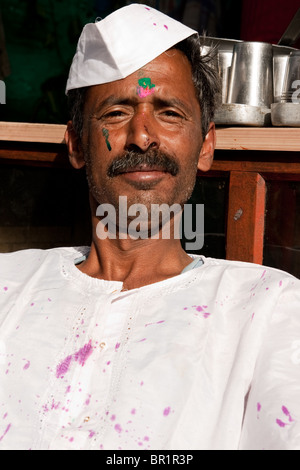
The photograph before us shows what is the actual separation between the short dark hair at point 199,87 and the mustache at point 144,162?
0.82 feet

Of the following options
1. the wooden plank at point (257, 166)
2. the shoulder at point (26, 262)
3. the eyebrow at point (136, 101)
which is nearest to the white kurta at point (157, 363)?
the shoulder at point (26, 262)

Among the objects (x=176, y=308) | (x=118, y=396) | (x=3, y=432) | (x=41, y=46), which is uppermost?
(x=41, y=46)

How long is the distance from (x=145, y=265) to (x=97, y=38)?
27.9 inches

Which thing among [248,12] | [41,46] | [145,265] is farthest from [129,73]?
[41,46]

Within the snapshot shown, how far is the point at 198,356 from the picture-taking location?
162cm

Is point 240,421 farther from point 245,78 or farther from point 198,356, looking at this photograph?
point 245,78

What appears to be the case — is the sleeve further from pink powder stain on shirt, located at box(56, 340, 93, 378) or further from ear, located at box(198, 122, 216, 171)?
ear, located at box(198, 122, 216, 171)

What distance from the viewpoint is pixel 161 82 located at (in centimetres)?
189

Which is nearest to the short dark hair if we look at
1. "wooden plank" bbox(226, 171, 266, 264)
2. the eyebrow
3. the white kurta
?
the eyebrow

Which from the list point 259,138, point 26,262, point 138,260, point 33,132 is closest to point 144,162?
point 138,260

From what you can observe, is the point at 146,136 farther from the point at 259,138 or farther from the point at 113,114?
the point at 259,138

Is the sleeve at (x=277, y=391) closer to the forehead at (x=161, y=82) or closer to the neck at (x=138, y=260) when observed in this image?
the neck at (x=138, y=260)

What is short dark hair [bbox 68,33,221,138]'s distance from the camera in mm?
1998

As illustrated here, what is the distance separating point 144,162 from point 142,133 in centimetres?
8
